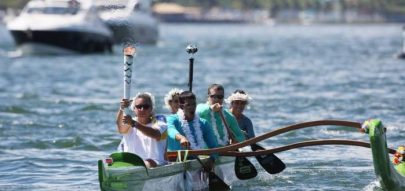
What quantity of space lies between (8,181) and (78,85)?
66.1ft

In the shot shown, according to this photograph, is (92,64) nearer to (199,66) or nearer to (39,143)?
(199,66)

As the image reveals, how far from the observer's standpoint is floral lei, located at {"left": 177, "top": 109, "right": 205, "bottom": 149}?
15258mm

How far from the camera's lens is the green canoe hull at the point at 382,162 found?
550 inches

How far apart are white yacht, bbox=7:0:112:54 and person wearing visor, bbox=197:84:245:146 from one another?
118 feet

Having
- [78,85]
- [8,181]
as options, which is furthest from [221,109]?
[78,85]

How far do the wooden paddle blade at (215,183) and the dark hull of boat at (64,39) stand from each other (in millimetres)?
36872

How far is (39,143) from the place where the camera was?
21.5 metres

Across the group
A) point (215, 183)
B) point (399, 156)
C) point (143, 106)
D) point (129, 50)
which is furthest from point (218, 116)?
point (129, 50)

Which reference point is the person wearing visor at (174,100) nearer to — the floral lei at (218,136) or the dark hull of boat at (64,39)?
the floral lei at (218,136)

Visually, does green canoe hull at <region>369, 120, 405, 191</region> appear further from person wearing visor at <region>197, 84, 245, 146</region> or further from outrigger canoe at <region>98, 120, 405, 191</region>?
person wearing visor at <region>197, 84, 245, 146</region>

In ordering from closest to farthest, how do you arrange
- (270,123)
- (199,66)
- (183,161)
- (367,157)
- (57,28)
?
1. (183,161)
2. (367,157)
3. (270,123)
4. (199,66)
5. (57,28)

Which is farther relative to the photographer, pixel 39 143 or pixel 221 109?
pixel 39 143

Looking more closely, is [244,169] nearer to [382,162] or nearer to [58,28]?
[382,162]

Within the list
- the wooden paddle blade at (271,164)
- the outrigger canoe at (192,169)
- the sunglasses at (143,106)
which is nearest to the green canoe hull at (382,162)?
the outrigger canoe at (192,169)
